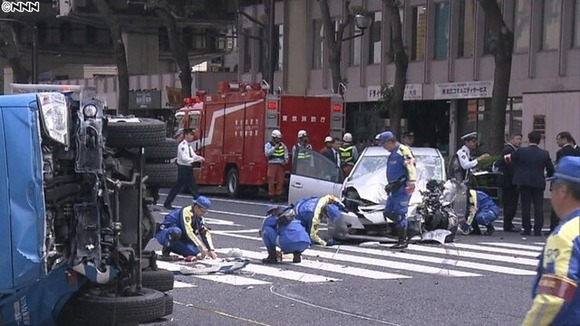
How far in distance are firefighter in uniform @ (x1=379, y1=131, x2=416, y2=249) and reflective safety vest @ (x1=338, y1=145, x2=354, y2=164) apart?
27.5 feet

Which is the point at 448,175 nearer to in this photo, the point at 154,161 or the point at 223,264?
the point at 223,264

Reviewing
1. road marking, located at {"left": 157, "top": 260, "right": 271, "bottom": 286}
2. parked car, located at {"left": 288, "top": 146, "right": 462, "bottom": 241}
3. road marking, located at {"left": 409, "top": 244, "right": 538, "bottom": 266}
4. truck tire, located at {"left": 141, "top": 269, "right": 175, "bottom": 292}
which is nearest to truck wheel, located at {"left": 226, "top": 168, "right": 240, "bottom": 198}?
Answer: parked car, located at {"left": 288, "top": 146, "right": 462, "bottom": 241}

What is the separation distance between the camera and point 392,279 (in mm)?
11898

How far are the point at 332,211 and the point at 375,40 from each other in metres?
25.9

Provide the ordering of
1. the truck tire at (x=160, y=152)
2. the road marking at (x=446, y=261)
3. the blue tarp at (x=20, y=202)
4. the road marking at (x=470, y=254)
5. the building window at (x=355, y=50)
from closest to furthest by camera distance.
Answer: the blue tarp at (x=20, y=202) → the truck tire at (x=160, y=152) → the road marking at (x=446, y=261) → the road marking at (x=470, y=254) → the building window at (x=355, y=50)

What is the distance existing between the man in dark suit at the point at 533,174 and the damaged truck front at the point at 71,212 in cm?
1036

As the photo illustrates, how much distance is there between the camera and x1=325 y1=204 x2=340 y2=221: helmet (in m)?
14.9

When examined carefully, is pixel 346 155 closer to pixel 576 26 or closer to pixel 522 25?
pixel 576 26

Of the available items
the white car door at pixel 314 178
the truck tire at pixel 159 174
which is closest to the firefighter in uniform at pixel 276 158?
the white car door at pixel 314 178

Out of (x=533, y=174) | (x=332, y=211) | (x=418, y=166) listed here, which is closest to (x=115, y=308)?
(x=332, y=211)

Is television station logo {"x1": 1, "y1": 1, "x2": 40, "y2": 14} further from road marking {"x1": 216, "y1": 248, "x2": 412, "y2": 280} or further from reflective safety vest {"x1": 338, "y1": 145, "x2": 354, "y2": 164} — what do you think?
road marking {"x1": 216, "y1": 248, "x2": 412, "y2": 280}

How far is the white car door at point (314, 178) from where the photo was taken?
746 inches

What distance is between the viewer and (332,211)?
15008mm

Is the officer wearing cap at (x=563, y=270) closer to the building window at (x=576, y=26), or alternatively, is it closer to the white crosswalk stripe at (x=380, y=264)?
the white crosswalk stripe at (x=380, y=264)
